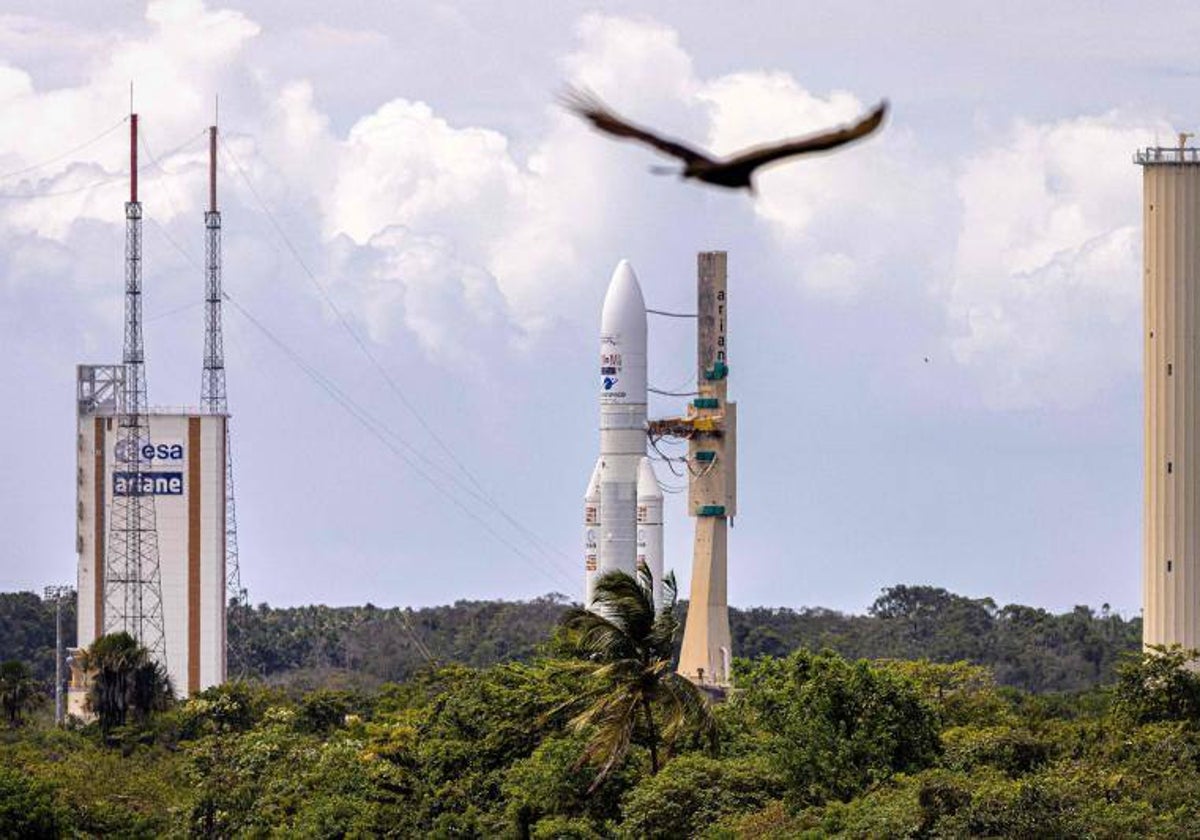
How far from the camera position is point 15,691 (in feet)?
424

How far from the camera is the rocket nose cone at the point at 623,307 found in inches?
5300

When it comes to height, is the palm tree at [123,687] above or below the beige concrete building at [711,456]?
below

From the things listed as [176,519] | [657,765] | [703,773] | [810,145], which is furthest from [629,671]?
[176,519]

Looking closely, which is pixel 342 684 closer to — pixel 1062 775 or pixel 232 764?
pixel 232 764

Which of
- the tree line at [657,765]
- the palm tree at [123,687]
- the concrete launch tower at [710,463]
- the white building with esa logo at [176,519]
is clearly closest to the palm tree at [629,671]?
the tree line at [657,765]

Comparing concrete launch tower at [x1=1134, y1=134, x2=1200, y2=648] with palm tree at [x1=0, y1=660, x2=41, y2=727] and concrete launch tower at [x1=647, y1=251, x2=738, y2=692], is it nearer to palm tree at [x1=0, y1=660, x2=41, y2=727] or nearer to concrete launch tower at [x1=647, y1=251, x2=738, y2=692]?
concrete launch tower at [x1=647, y1=251, x2=738, y2=692]

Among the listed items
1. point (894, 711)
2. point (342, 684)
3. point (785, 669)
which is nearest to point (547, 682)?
point (785, 669)

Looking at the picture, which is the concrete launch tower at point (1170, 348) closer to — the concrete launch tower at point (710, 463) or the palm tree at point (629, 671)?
the concrete launch tower at point (710, 463)

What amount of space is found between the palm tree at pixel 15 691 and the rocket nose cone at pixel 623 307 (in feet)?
110

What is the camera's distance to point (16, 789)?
77125 millimetres

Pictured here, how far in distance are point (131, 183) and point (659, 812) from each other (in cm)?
8759

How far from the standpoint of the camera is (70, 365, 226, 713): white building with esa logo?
16050cm

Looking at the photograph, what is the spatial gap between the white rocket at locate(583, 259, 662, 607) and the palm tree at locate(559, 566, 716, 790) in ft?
219

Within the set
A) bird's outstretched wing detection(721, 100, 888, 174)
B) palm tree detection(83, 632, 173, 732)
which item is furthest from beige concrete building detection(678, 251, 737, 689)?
bird's outstretched wing detection(721, 100, 888, 174)
